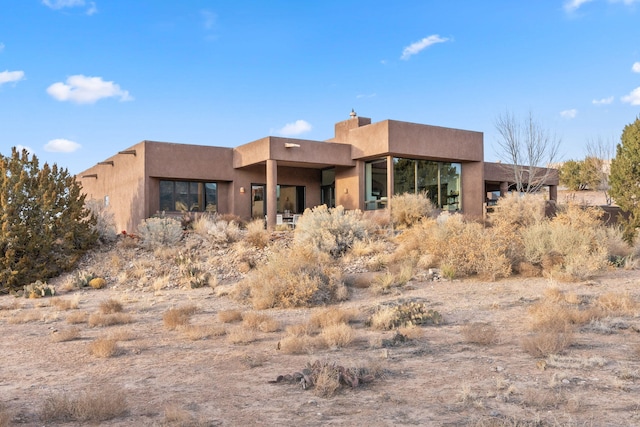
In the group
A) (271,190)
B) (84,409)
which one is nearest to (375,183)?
(271,190)

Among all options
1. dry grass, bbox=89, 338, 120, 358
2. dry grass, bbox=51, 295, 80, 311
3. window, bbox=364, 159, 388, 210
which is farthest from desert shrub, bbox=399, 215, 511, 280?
window, bbox=364, 159, 388, 210

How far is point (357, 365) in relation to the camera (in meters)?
6.04

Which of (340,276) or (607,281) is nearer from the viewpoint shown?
(607,281)

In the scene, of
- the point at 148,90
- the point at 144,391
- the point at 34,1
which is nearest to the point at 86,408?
the point at 144,391

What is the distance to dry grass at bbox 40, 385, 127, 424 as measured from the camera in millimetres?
4535

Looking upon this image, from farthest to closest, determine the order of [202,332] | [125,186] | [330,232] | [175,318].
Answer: [125,186], [330,232], [175,318], [202,332]

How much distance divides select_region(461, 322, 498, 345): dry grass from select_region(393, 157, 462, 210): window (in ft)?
47.1

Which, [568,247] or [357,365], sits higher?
[568,247]

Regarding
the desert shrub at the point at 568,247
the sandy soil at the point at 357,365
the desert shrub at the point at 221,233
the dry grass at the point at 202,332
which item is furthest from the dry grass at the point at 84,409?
the desert shrub at the point at 221,233

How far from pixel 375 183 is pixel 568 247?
1074 centimetres

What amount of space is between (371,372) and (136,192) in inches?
728

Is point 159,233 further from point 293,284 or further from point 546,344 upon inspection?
point 546,344

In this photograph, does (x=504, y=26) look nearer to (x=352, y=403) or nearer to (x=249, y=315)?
(x=249, y=315)

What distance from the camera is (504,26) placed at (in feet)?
56.7
